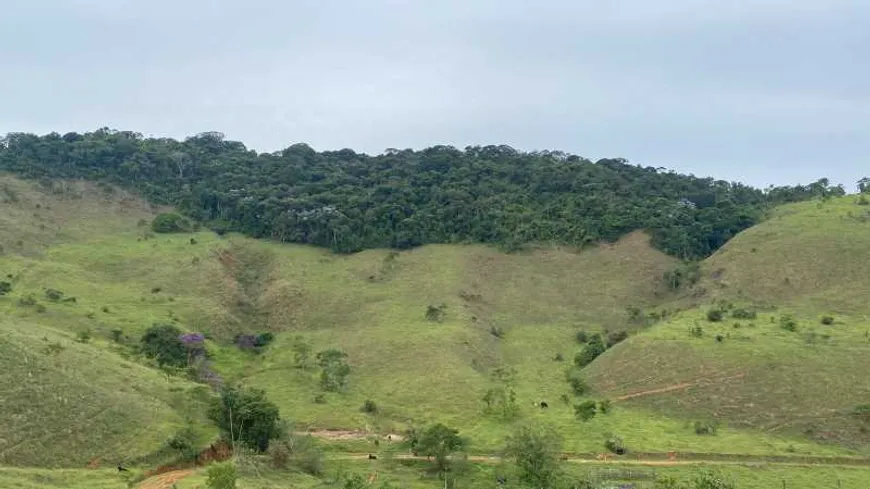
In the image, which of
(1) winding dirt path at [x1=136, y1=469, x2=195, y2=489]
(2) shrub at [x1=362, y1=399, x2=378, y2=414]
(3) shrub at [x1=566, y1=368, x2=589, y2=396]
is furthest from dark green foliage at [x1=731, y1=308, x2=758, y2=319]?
(1) winding dirt path at [x1=136, y1=469, x2=195, y2=489]

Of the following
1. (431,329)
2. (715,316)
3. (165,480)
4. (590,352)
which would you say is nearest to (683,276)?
(715,316)

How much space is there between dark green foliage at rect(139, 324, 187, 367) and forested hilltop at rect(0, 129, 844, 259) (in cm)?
3532

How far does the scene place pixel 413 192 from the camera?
4461 inches

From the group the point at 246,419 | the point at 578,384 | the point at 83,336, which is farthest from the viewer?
the point at 578,384

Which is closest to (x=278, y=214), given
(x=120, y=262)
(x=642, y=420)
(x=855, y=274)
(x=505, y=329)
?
(x=120, y=262)

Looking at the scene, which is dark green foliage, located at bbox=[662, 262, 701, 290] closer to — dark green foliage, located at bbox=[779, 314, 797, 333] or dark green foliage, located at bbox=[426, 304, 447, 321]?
dark green foliage, located at bbox=[779, 314, 797, 333]

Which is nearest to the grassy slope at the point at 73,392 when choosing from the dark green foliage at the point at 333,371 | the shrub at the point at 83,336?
the shrub at the point at 83,336

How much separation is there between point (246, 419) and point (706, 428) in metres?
32.3

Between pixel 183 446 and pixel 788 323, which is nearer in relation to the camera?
pixel 183 446

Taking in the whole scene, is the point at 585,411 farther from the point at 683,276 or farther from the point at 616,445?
the point at 683,276

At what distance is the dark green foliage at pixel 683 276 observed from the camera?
88438 millimetres

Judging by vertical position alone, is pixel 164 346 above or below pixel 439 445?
above

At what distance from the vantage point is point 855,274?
3044 inches

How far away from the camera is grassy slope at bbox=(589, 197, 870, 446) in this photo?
57281 millimetres
